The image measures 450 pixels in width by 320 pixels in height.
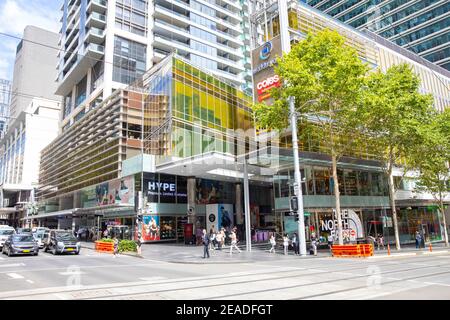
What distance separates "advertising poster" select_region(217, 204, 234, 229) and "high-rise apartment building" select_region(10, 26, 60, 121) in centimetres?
13200

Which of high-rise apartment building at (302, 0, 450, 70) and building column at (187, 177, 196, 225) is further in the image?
high-rise apartment building at (302, 0, 450, 70)

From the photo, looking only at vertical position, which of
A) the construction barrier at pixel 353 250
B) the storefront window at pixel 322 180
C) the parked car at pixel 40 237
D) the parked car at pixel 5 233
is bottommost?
the construction barrier at pixel 353 250

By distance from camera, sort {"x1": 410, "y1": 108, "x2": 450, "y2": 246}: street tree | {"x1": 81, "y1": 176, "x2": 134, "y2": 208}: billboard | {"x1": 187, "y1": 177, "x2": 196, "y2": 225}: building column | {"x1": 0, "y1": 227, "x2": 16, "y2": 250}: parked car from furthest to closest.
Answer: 1. {"x1": 81, "y1": 176, "x2": 134, "y2": 208}: billboard
2. {"x1": 187, "y1": 177, "x2": 196, "y2": 225}: building column
3. {"x1": 0, "y1": 227, "x2": 16, "y2": 250}: parked car
4. {"x1": 410, "y1": 108, "x2": 450, "y2": 246}: street tree

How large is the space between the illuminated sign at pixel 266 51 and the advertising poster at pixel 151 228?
2156cm

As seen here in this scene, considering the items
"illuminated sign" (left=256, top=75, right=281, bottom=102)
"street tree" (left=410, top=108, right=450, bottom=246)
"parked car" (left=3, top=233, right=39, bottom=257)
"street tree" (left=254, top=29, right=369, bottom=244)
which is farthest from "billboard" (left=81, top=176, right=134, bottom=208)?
"street tree" (left=410, top=108, right=450, bottom=246)

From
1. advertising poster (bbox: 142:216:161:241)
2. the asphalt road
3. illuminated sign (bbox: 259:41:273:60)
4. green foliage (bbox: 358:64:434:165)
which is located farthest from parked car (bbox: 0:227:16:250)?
green foliage (bbox: 358:64:434:165)

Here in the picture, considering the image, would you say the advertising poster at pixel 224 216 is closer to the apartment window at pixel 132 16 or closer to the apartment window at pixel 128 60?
the apartment window at pixel 128 60

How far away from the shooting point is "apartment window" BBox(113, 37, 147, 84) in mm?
58375

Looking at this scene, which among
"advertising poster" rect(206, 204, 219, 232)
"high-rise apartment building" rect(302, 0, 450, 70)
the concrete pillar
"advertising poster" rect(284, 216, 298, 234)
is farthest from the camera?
"high-rise apartment building" rect(302, 0, 450, 70)

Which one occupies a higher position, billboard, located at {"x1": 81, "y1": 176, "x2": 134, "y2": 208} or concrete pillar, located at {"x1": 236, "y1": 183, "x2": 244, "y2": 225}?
billboard, located at {"x1": 81, "y1": 176, "x2": 134, "y2": 208}

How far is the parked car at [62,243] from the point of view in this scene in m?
26.3

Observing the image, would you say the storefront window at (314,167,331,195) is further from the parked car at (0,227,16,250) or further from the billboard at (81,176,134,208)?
the parked car at (0,227,16,250)

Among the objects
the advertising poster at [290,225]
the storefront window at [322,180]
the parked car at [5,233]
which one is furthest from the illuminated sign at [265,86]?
the parked car at [5,233]

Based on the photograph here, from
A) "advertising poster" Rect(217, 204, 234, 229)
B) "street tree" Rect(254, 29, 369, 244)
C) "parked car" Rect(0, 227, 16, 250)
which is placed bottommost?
"parked car" Rect(0, 227, 16, 250)
